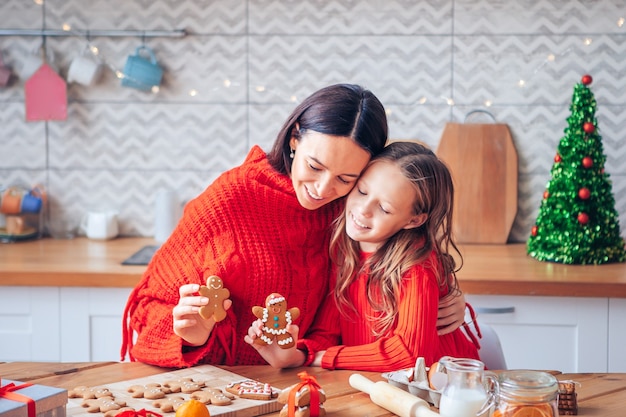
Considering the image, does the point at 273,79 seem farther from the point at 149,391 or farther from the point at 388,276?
the point at 149,391

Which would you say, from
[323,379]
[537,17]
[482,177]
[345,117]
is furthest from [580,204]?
[323,379]

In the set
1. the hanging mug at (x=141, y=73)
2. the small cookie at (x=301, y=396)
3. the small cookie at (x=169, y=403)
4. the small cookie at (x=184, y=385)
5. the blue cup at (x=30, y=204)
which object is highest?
the hanging mug at (x=141, y=73)

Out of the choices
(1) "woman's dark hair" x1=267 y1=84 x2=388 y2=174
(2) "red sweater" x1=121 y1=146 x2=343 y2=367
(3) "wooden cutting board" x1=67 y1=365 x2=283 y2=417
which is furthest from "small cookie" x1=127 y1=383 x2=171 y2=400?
(1) "woman's dark hair" x1=267 y1=84 x2=388 y2=174

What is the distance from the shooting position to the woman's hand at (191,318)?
1.47 meters

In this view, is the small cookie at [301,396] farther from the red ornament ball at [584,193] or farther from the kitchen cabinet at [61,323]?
the red ornament ball at [584,193]

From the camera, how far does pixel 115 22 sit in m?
2.94

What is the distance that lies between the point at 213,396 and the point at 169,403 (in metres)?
0.08

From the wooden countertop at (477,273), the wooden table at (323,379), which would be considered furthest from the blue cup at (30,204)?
the wooden table at (323,379)

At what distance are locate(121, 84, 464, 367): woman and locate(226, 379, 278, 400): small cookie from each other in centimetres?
18

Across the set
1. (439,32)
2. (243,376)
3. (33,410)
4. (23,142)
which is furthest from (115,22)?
(33,410)

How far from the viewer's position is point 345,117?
1552mm

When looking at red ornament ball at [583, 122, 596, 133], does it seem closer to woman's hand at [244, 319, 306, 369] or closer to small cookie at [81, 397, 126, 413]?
woman's hand at [244, 319, 306, 369]

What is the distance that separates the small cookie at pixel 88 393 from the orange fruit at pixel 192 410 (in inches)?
7.4

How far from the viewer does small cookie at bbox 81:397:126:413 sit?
125 cm
